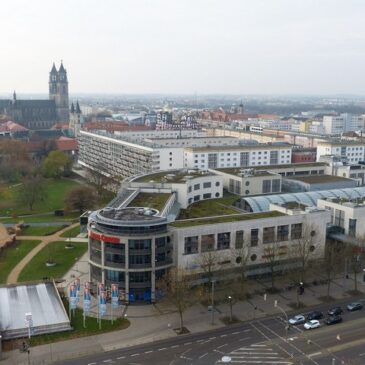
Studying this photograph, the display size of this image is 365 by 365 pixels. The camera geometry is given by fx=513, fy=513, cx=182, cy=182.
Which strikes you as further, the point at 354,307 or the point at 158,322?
the point at 354,307

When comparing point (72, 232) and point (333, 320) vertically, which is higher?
point (333, 320)

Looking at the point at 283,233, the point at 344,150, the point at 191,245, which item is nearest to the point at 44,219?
the point at 191,245

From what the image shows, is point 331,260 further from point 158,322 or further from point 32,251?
point 32,251

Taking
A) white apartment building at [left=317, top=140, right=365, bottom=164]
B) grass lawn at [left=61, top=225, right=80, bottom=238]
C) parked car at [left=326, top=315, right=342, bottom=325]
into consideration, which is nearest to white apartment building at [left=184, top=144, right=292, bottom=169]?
white apartment building at [left=317, top=140, right=365, bottom=164]

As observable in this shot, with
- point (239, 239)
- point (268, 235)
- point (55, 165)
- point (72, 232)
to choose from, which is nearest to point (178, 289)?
point (239, 239)

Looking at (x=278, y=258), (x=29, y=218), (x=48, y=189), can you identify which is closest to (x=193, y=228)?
(x=278, y=258)

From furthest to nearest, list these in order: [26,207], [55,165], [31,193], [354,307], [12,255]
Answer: [55,165] < [26,207] < [31,193] < [12,255] < [354,307]

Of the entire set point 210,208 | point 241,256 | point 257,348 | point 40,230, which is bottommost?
point 40,230

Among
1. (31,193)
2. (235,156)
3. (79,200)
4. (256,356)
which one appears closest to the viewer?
(256,356)
